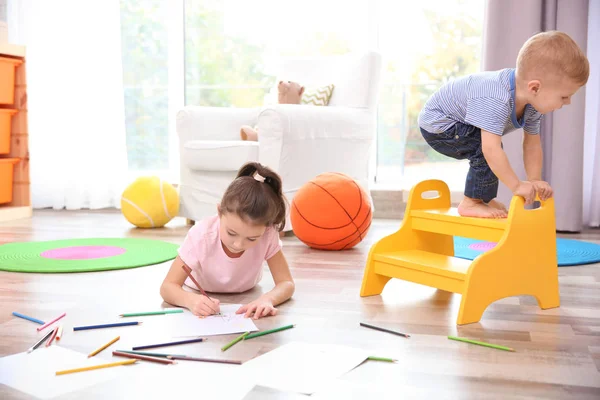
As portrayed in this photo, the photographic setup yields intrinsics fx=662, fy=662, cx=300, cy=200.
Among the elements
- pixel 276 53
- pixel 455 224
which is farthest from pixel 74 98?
pixel 455 224

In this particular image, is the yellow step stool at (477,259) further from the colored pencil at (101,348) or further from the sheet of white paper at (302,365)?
the colored pencil at (101,348)

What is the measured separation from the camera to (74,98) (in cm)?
414

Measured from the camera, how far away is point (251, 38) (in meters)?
4.15

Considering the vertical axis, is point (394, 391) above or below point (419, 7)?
below

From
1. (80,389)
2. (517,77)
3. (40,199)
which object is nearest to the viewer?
(80,389)

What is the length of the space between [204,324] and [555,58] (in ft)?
3.64

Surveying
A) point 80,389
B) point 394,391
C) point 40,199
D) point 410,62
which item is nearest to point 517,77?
point 394,391

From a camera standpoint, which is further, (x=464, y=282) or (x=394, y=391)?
(x=464, y=282)

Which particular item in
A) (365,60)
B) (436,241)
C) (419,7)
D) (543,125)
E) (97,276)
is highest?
(419,7)

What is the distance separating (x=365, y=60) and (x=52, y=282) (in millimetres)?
1956

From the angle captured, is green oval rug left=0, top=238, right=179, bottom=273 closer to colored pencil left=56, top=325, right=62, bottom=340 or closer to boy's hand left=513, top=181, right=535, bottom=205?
colored pencil left=56, top=325, right=62, bottom=340

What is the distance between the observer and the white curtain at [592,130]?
11.0 feet

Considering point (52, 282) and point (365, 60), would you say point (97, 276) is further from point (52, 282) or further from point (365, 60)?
point (365, 60)

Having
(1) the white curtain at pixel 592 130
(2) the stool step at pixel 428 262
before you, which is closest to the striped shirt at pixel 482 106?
(2) the stool step at pixel 428 262
